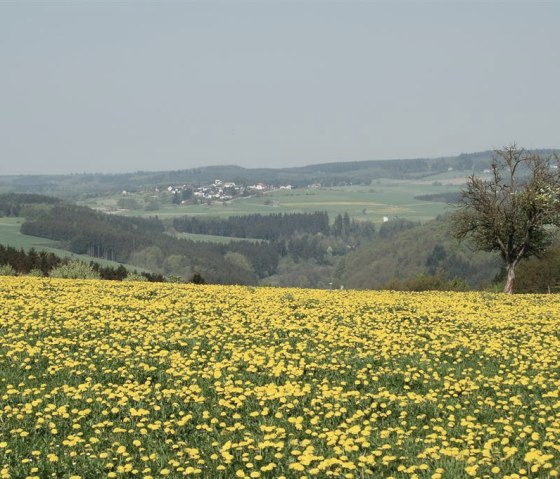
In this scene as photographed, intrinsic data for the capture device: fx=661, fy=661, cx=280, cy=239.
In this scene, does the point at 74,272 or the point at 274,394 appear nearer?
the point at 274,394

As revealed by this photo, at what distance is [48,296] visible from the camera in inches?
1051

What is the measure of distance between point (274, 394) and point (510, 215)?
36.7 metres

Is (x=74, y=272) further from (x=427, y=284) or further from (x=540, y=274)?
(x=540, y=274)

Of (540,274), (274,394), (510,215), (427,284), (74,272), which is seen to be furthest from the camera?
(540,274)

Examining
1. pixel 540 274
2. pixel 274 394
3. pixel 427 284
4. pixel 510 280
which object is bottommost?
pixel 540 274

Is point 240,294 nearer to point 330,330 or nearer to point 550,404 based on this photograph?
point 330,330

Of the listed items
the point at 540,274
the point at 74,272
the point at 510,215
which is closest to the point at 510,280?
the point at 510,215

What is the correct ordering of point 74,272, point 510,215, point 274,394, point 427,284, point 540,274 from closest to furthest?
point 274,394 → point 510,215 → point 74,272 → point 427,284 → point 540,274

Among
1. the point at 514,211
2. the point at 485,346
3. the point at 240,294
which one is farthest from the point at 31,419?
the point at 514,211

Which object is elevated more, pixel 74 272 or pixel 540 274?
pixel 74 272

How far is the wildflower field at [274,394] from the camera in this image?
1022cm

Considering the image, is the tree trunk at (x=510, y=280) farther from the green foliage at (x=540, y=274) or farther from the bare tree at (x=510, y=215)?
the green foliage at (x=540, y=274)

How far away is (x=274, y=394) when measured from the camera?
13.3 m

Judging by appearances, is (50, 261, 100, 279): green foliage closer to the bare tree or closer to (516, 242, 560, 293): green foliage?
the bare tree
